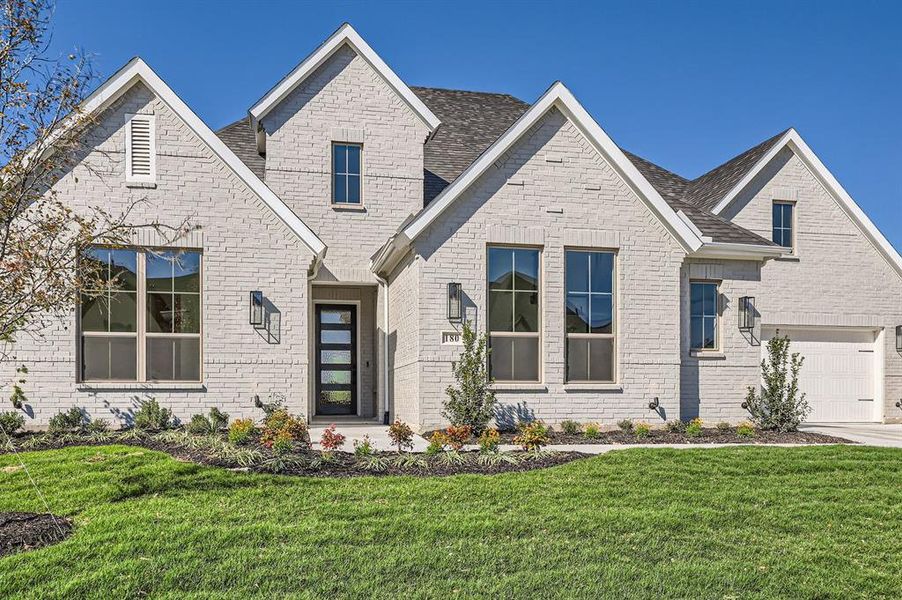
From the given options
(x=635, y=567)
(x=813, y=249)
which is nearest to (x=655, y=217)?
(x=813, y=249)

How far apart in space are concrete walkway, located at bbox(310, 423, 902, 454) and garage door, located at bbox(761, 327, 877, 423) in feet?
2.00

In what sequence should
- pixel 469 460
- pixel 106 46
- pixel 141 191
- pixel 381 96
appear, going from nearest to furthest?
pixel 106 46
pixel 469 460
pixel 141 191
pixel 381 96

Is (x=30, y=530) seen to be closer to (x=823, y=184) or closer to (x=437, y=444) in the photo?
(x=437, y=444)

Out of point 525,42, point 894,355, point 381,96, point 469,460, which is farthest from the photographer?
point 894,355

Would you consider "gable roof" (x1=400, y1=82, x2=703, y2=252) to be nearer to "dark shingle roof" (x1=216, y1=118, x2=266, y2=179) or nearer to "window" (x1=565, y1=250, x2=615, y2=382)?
"window" (x1=565, y1=250, x2=615, y2=382)

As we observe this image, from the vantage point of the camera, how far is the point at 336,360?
652 inches

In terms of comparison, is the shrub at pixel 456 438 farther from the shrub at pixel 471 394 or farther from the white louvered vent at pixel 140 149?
the white louvered vent at pixel 140 149

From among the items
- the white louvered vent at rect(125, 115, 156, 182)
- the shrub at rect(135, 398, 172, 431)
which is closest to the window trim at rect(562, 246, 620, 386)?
the shrub at rect(135, 398, 172, 431)

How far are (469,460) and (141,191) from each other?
7646 mm

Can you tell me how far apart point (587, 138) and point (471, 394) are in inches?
200

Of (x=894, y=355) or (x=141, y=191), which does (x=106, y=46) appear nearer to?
(x=141, y=191)

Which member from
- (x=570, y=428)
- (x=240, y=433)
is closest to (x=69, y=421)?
(x=240, y=433)

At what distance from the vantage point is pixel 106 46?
24.2ft

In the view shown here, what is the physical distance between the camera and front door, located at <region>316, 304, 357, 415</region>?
54.1 ft
